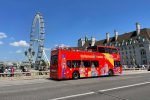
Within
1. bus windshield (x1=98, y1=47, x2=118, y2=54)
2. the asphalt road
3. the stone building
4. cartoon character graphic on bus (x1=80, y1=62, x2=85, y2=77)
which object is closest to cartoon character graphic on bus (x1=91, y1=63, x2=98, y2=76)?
cartoon character graphic on bus (x1=80, y1=62, x2=85, y2=77)

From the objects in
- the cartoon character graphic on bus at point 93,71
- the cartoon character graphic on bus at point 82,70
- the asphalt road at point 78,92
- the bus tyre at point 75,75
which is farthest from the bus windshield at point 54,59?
the asphalt road at point 78,92

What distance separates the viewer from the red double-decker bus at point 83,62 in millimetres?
28781

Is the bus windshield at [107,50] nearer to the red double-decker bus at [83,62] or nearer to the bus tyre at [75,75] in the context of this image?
the red double-decker bus at [83,62]

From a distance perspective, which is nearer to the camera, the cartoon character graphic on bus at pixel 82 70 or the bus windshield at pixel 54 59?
the bus windshield at pixel 54 59

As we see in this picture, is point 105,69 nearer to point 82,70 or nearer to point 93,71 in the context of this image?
point 93,71

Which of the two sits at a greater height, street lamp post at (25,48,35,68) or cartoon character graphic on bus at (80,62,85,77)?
street lamp post at (25,48,35,68)

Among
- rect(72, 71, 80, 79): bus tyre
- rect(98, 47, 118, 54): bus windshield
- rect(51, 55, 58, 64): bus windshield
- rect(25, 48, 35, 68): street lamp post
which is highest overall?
rect(25, 48, 35, 68): street lamp post

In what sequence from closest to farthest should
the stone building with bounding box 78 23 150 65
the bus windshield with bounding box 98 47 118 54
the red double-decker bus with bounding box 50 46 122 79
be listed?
the red double-decker bus with bounding box 50 46 122 79
the bus windshield with bounding box 98 47 118 54
the stone building with bounding box 78 23 150 65

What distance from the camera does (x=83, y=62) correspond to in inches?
1226

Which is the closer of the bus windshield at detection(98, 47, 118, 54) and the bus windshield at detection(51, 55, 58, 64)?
the bus windshield at detection(51, 55, 58, 64)

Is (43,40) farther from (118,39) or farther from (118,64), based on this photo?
(118,39)

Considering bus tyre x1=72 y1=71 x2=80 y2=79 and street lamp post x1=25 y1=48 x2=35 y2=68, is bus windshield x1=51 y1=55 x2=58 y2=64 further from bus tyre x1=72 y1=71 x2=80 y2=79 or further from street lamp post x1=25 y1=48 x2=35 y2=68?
street lamp post x1=25 y1=48 x2=35 y2=68

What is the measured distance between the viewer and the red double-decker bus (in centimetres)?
2878

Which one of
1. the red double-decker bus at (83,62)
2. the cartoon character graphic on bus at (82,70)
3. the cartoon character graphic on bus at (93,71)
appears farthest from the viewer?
the cartoon character graphic on bus at (93,71)
